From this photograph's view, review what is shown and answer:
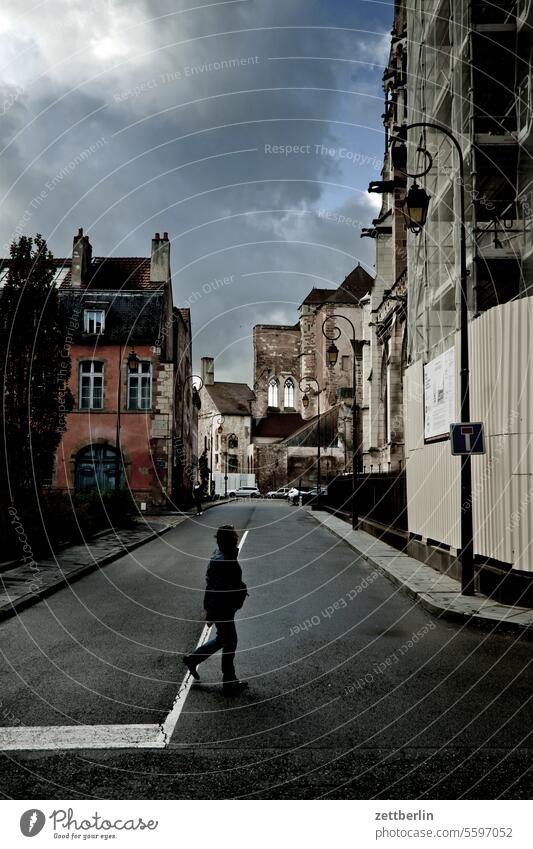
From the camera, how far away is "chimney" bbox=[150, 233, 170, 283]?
3906 cm

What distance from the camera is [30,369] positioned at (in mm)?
17375

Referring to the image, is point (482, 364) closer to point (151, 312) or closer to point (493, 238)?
point (493, 238)

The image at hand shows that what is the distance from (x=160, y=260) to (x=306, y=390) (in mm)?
44732

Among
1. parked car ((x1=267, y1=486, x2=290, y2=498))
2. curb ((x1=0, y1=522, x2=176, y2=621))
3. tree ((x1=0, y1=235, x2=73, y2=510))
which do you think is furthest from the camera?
parked car ((x1=267, y1=486, x2=290, y2=498))

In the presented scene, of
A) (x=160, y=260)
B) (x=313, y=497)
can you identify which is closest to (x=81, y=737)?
(x=160, y=260)

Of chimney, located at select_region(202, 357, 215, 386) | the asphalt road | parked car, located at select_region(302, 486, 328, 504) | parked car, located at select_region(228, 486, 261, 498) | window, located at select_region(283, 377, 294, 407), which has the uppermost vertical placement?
chimney, located at select_region(202, 357, 215, 386)

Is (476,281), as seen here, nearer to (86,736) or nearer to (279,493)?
(86,736)

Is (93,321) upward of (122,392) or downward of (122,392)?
upward

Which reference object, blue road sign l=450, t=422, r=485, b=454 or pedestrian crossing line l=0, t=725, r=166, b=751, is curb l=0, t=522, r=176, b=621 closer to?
pedestrian crossing line l=0, t=725, r=166, b=751

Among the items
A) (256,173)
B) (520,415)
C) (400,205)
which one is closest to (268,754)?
(520,415)

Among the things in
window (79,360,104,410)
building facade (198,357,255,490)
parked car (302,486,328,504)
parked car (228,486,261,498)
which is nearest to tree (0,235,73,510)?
window (79,360,104,410)

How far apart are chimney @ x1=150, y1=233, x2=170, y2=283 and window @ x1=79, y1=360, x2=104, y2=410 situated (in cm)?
582

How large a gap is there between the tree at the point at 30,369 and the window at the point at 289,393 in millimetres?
69822

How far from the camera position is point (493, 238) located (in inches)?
655
